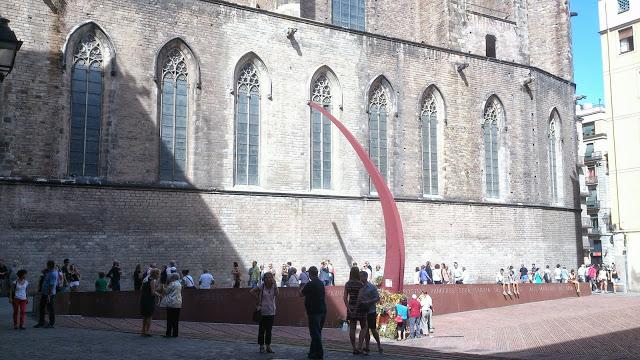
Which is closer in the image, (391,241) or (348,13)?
(391,241)

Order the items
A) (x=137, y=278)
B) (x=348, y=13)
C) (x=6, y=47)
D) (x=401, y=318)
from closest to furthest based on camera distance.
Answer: (x=6, y=47), (x=401, y=318), (x=137, y=278), (x=348, y=13)

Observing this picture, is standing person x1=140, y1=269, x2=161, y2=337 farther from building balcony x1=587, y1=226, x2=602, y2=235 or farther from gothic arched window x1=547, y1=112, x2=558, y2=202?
building balcony x1=587, y1=226, x2=602, y2=235


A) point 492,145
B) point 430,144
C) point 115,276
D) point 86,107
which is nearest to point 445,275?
point 430,144

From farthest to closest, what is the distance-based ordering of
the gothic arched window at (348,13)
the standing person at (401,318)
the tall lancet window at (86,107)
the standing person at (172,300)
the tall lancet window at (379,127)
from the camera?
the gothic arched window at (348,13)
the tall lancet window at (379,127)
the tall lancet window at (86,107)
the standing person at (401,318)
the standing person at (172,300)

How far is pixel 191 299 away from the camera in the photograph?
14695 millimetres

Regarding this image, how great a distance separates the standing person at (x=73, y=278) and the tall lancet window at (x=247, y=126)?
5930mm

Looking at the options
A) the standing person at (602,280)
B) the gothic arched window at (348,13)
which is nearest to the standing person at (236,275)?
the gothic arched window at (348,13)

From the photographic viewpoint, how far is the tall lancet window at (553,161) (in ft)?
97.3

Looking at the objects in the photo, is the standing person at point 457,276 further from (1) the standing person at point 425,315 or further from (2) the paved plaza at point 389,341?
(1) the standing person at point 425,315

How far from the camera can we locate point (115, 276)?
56.7 feet

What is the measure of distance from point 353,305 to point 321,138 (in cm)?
1378

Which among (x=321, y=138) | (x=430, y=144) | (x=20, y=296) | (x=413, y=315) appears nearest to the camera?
(x=20, y=296)

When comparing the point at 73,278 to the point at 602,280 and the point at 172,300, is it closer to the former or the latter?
the point at 172,300

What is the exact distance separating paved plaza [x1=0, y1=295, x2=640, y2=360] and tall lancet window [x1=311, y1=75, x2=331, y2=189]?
7309 millimetres
